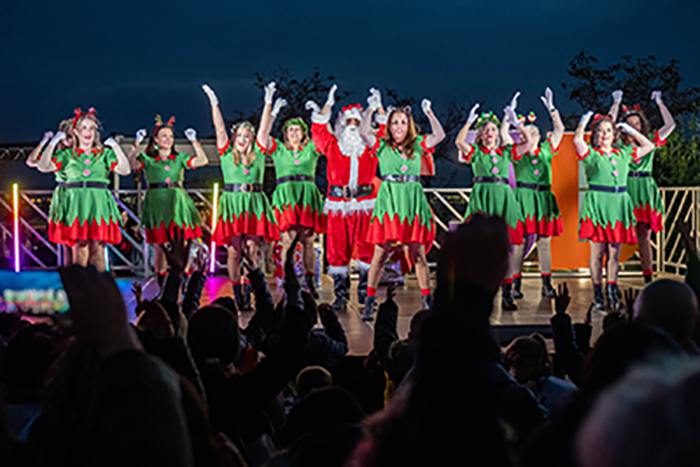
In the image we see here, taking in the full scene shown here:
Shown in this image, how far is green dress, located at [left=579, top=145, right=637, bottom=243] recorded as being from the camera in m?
5.09

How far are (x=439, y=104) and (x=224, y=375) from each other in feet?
45.6

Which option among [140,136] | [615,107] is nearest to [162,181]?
[140,136]

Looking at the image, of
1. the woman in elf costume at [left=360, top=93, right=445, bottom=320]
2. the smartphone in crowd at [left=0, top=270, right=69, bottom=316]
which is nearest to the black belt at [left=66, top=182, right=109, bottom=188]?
the smartphone in crowd at [left=0, top=270, right=69, bottom=316]

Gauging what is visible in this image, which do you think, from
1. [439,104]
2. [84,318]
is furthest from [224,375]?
[439,104]

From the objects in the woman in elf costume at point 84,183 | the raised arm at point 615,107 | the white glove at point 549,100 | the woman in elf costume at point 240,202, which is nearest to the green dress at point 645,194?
the raised arm at point 615,107

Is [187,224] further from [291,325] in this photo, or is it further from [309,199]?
[291,325]

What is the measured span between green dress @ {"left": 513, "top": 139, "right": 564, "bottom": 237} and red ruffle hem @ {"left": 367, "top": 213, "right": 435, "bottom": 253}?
4.40 feet

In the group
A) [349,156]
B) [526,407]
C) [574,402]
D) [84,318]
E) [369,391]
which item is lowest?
[369,391]

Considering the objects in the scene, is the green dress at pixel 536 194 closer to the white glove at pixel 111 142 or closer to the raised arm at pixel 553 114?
the raised arm at pixel 553 114

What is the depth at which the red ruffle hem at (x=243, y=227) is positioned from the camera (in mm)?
5301

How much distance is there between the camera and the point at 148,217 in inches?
219

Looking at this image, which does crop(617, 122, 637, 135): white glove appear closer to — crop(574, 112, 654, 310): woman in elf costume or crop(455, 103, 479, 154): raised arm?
crop(574, 112, 654, 310): woman in elf costume

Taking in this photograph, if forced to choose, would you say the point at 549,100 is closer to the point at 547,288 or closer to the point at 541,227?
the point at 541,227

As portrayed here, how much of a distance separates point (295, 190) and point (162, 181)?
1.19 meters
